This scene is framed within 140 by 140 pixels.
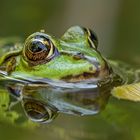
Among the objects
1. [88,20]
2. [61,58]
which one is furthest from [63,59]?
[88,20]

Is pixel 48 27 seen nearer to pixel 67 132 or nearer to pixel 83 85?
pixel 83 85

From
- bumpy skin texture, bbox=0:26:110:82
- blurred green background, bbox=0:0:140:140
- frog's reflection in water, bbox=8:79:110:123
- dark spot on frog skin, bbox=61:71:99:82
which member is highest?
bumpy skin texture, bbox=0:26:110:82

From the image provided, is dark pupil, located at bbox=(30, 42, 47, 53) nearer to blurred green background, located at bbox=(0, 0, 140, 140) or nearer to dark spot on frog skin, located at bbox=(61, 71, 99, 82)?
dark spot on frog skin, located at bbox=(61, 71, 99, 82)

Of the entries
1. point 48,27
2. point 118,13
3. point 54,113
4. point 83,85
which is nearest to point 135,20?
point 118,13

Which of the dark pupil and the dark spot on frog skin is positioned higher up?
the dark pupil

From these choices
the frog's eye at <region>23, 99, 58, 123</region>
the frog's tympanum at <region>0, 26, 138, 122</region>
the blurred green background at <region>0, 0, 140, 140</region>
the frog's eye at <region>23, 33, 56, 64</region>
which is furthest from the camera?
the blurred green background at <region>0, 0, 140, 140</region>

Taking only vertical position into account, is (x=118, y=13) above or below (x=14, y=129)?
below

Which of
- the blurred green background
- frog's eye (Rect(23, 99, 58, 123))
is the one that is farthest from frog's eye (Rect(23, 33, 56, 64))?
the blurred green background
